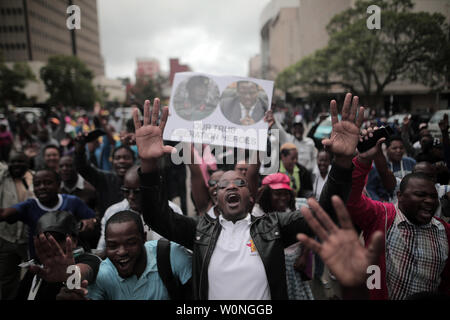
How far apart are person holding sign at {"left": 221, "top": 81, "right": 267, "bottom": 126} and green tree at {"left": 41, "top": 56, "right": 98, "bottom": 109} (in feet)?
106

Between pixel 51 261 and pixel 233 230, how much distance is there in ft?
3.44

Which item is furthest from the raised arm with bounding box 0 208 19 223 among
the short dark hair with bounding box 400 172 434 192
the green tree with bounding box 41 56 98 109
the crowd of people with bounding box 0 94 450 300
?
the green tree with bounding box 41 56 98 109

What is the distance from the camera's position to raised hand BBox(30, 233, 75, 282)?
1.59 meters

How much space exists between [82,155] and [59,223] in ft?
5.40

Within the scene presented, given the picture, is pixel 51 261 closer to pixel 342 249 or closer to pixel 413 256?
pixel 342 249

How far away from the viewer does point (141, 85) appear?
35.7 metres

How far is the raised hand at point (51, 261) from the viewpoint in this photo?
1.59 meters

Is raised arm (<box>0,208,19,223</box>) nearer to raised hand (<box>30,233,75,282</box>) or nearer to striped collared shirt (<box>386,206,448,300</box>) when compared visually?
raised hand (<box>30,233,75,282</box>)

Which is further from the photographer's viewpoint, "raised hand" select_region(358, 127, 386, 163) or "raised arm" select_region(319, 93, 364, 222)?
"raised hand" select_region(358, 127, 386, 163)

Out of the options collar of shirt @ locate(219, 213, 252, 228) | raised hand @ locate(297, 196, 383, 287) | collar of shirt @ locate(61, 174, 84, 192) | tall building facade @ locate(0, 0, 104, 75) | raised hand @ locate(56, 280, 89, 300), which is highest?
tall building facade @ locate(0, 0, 104, 75)

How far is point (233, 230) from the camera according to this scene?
201 cm

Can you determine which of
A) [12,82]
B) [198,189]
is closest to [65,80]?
[12,82]

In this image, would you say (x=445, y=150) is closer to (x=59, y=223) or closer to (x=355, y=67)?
(x=59, y=223)

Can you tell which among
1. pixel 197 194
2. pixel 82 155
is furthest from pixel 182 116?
pixel 82 155
